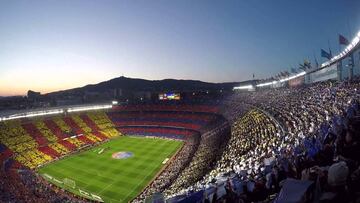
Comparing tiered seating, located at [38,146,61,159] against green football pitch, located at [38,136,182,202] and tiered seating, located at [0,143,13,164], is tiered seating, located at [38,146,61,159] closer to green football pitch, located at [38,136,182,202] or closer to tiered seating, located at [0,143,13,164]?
green football pitch, located at [38,136,182,202]

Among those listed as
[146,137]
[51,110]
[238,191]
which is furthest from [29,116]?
[238,191]

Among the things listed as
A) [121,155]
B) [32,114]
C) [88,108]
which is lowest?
[121,155]

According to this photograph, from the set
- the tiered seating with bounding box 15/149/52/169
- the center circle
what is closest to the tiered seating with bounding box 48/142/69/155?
the tiered seating with bounding box 15/149/52/169

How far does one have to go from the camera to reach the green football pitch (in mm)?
37300

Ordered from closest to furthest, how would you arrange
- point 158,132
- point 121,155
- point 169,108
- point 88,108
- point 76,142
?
point 121,155
point 76,142
point 158,132
point 88,108
point 169,108

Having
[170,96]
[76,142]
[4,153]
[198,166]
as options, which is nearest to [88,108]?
[76,142]

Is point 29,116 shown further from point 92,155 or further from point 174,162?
point 174,162

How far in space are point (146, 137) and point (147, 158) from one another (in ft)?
68.9

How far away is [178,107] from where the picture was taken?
9000 centimetres

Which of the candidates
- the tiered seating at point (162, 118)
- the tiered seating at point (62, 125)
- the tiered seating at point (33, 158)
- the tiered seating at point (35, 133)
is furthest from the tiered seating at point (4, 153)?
the tiered seating at point (162, 118)

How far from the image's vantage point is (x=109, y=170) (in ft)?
149

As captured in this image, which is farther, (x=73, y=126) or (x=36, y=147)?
(x=73, y=126)

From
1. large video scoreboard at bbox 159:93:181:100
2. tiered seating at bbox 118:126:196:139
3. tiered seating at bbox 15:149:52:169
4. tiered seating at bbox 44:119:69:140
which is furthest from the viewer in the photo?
large video scoreboard at bbox 159:93:181:100

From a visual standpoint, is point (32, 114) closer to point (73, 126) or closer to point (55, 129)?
point (55, 129)
